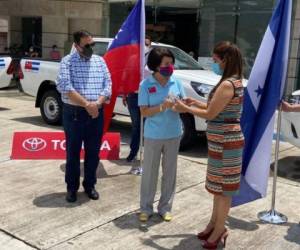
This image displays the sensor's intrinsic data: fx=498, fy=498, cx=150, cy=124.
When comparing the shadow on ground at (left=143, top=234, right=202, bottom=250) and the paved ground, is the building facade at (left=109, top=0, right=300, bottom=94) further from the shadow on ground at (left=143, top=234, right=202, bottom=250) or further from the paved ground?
the shadow on ground at (left=143, top=234, right=202, bottom=250)

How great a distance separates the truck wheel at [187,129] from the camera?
7707 millimetres

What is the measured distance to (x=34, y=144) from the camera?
714 centimetres

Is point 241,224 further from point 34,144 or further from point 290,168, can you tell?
point 34,144

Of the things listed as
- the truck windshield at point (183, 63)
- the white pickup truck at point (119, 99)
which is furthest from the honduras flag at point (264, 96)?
the truck windshield at point (183, 63)

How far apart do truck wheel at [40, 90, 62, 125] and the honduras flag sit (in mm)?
5382

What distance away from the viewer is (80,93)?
5.04m

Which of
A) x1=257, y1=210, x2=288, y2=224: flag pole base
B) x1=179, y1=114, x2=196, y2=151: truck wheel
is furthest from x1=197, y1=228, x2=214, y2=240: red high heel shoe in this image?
x1=179, y1=114, x2=196, y2=151: truck wheel

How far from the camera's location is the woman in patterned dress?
3.93m

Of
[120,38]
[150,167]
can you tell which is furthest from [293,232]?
[120,38]

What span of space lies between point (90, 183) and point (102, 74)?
1200mm

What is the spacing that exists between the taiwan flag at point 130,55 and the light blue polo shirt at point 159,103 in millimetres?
1734

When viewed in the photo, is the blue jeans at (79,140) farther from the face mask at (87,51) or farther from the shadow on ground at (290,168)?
the shadow on ground at (290,168)

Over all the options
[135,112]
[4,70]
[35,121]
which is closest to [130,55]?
[135,112]

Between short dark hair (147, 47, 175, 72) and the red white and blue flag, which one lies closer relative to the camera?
short dark hair (147, 47, 175, 72)
